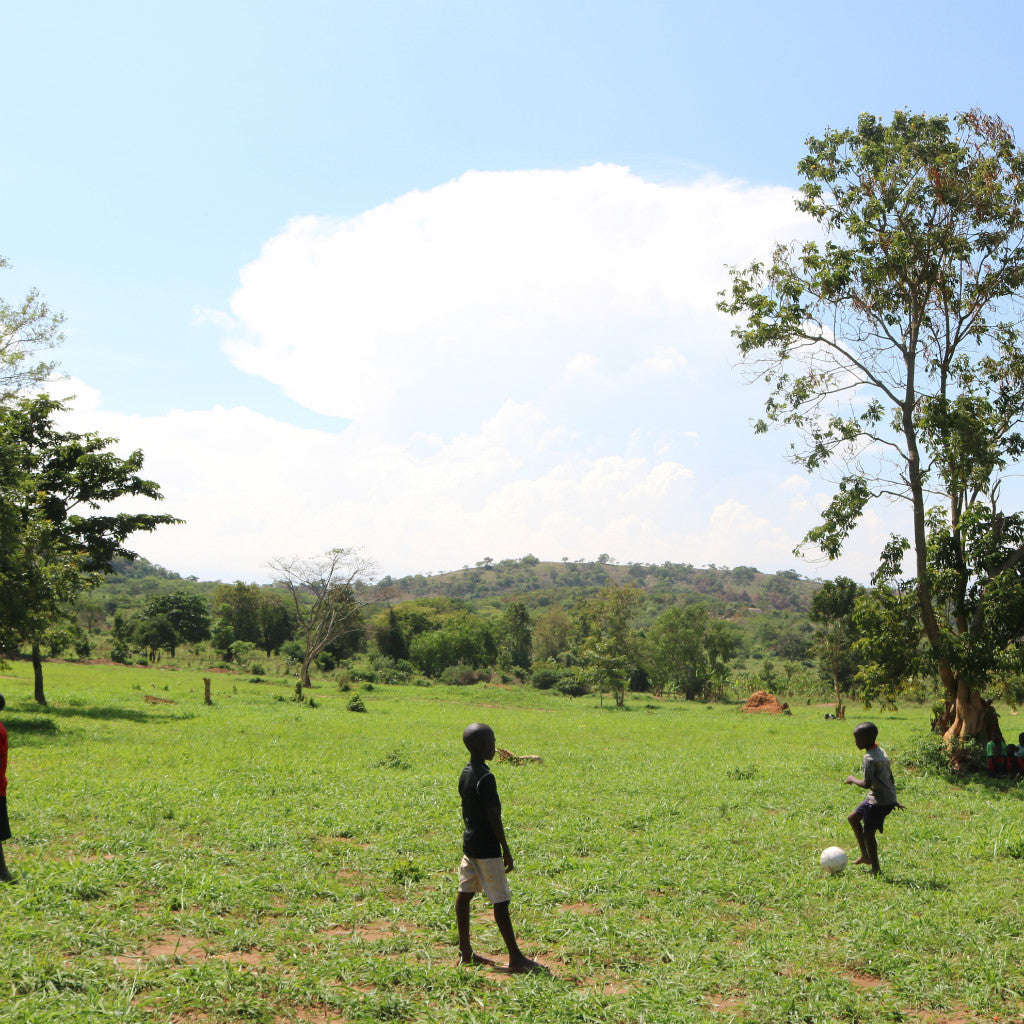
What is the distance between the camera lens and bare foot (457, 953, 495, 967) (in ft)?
21.3

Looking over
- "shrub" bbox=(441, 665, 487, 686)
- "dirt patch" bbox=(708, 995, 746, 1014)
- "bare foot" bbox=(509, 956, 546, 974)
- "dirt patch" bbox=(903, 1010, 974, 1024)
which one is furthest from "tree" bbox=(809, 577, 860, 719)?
"bare foot" bbox=(509, 956, 546, 974)

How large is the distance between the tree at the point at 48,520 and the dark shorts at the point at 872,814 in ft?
68.9

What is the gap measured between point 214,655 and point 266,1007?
6504cm

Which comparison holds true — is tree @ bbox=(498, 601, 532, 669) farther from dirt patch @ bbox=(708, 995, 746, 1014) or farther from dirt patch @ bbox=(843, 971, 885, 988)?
dirt patch @ bbox=(708, 995, 746, 1014)

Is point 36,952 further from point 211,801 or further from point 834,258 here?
point 834,258

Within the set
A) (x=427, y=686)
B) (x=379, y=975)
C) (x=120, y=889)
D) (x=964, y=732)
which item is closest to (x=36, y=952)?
(x=120, y=889)

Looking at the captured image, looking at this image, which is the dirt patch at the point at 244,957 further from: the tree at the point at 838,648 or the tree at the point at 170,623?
the tree at the point at 170,623

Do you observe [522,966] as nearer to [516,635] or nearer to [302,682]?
[302,682]

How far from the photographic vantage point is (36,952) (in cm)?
617

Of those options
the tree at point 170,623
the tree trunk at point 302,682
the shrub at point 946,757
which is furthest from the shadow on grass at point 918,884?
the tree at point 170,623

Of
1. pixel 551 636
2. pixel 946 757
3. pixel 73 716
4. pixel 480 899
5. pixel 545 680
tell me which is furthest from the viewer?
pixel 551 636

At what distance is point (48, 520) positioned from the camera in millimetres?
26766

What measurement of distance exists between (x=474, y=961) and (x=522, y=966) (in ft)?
1.54

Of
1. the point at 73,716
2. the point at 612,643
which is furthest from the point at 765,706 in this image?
the point at 73,716
